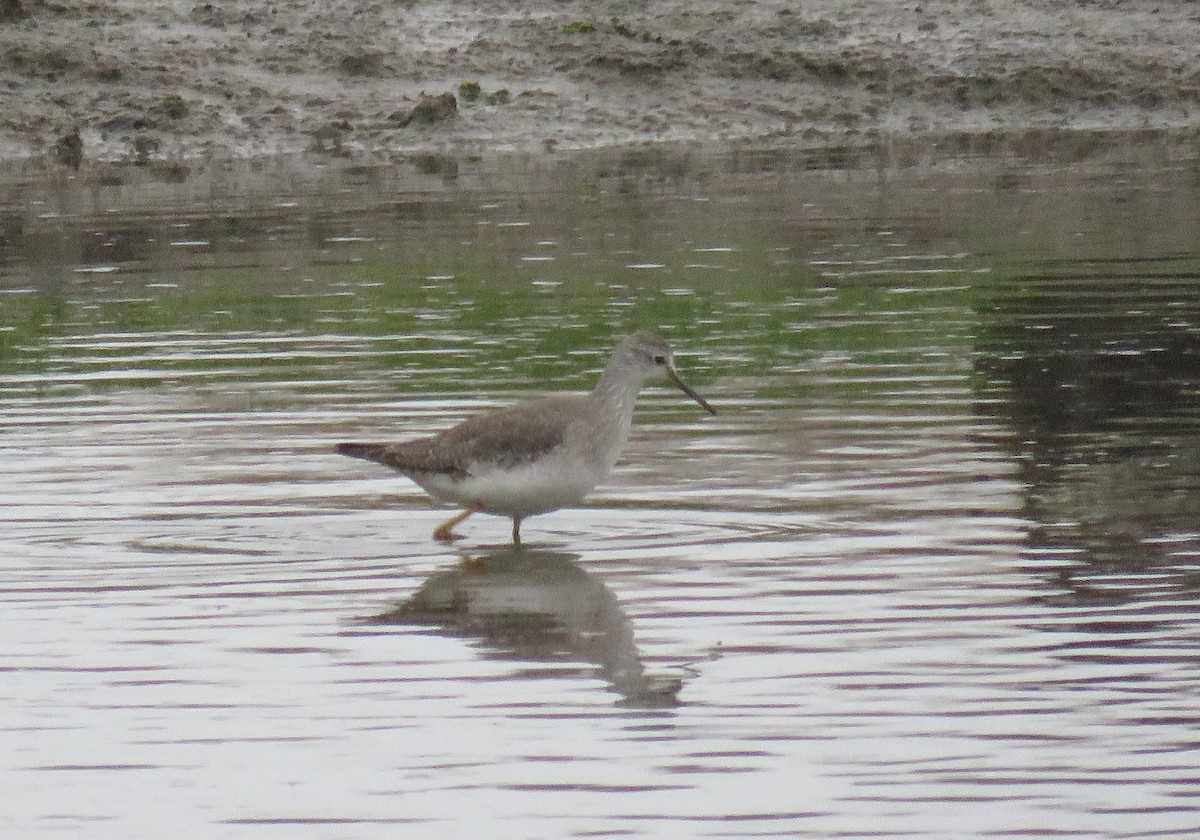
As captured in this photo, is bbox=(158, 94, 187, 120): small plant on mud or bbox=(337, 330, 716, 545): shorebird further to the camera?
bbox=(158, 94, 187, 120): small plant on mud

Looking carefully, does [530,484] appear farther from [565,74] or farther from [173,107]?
[565,74]

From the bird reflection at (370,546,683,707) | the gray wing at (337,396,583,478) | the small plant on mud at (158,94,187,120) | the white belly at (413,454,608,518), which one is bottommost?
the bird reflection at (370,546,683,707)

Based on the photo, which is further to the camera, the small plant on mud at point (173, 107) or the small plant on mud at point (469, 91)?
the small plant on mud at point (469, 91)

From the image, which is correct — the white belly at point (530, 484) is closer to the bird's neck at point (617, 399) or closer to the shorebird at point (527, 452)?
the shorebird at point (527, 452)

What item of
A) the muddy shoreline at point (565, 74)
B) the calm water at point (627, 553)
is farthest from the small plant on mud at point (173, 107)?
the calm water at point (627, 553)

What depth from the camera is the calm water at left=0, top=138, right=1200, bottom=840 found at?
7.57 meters

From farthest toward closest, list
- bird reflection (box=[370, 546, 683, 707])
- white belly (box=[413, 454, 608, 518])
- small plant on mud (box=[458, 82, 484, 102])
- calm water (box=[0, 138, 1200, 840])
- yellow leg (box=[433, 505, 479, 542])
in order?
1. small plant on mud (box=[458, 82, 484, 102])
2. yellow leg (box=[433, 505, 479, 542])
3. white belly (box=[413, 454, 608, 518])
4. bird reflection (box=[370, 546, 683, 707])
5. calm water (box=[0, 138, 1200, 840])

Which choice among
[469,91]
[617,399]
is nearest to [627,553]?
[617,399]

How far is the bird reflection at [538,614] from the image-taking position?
8805 millimetres

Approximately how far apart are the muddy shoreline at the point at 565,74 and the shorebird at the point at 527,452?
19061 millimetres

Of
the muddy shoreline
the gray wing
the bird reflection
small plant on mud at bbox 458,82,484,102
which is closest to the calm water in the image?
the bird reflection

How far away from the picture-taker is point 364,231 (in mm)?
22719

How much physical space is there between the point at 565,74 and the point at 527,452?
2130 cm

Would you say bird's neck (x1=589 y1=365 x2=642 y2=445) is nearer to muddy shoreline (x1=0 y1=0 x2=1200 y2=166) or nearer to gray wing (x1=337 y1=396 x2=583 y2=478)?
gray wing (x1=337 y1=396 x2=583 y2=478)
